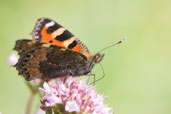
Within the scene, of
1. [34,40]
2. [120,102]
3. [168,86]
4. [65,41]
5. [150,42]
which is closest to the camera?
[34,40]

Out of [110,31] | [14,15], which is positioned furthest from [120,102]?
[14,15]

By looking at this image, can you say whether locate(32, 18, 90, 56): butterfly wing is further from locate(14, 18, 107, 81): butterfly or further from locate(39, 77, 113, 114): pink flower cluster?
locate(39, 77, 113, 114): pink flower cluster

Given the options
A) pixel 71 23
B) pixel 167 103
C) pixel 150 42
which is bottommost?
pixel 167 103

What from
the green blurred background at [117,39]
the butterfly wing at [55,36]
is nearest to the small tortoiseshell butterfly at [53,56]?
the butterfly wing at [55,36]

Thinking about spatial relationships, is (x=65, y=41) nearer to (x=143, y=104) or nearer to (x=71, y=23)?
(x=143, y=104)

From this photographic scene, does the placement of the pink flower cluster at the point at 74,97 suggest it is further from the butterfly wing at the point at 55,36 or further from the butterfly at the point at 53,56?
the butterfly wing at the point at 55,36

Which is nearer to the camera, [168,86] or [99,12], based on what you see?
[168,86]

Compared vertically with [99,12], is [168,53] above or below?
below
